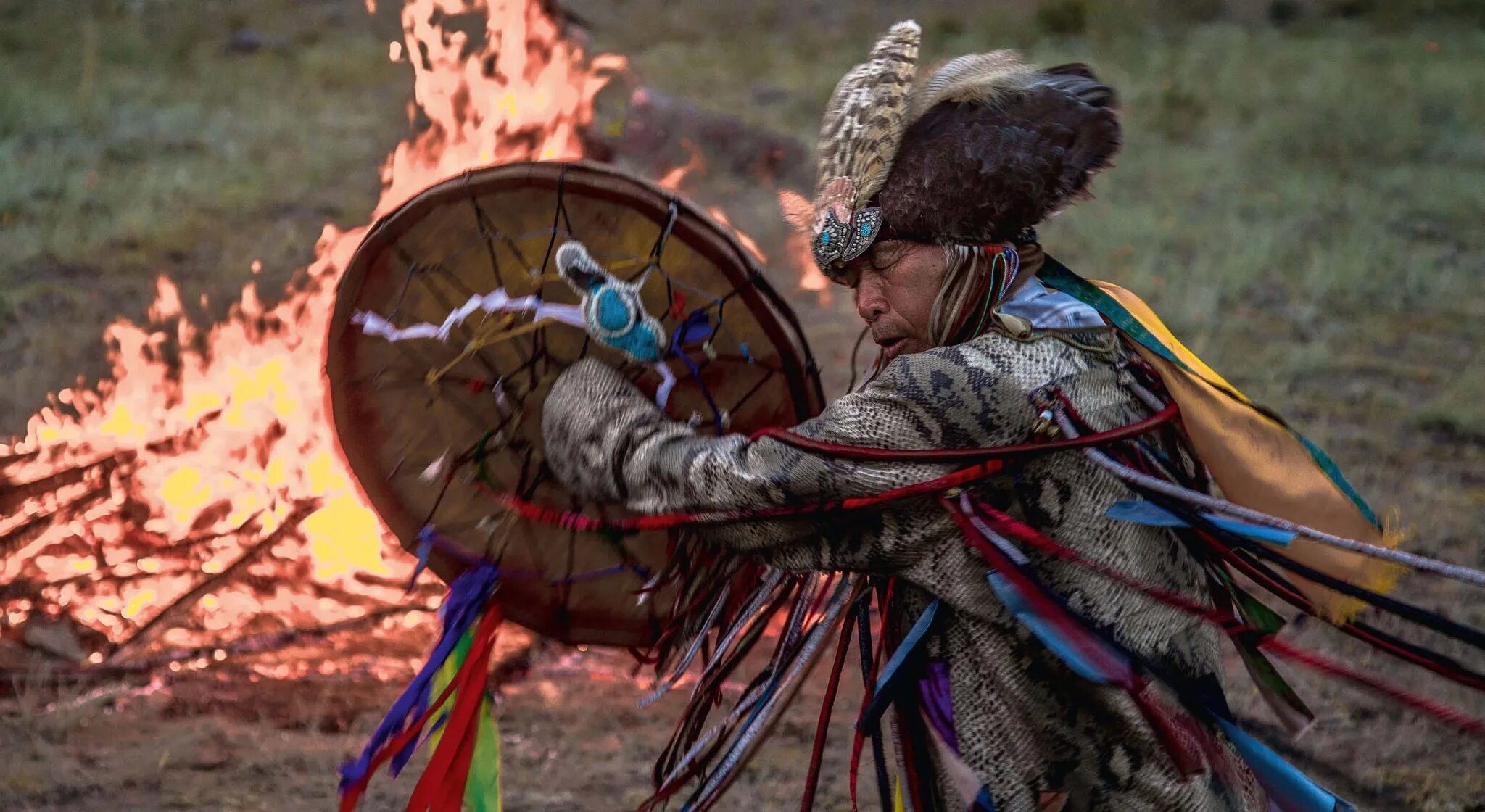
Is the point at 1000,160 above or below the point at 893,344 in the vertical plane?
above

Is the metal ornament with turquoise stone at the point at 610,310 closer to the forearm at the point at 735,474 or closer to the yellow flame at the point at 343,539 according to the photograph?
the forearm at the point at 735,474

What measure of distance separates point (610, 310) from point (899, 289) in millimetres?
470

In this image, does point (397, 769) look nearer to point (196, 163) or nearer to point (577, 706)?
point (577, 706)

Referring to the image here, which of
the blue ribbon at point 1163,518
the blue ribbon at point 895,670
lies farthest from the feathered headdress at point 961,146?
the blue ribbon at point 895,670

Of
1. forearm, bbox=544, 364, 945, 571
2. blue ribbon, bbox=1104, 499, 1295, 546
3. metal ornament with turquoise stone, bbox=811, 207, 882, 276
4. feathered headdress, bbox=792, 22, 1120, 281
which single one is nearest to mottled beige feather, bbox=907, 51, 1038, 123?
feathered headdress, bbox=792, 22, 1120, 281

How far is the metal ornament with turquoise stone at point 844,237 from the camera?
2.13m

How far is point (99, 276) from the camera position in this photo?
7.94 metres

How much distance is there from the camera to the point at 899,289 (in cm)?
217

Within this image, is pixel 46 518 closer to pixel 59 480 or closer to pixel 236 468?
pixel 59 480

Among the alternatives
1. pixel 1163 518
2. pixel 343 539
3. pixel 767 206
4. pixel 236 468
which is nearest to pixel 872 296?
pixel 1163 518

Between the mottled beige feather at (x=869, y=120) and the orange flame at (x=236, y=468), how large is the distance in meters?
2.36

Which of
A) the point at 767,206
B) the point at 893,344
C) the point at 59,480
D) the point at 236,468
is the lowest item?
the point at 893,344

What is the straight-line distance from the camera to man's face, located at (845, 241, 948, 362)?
2137mm

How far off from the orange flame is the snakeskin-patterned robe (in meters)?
2.51
